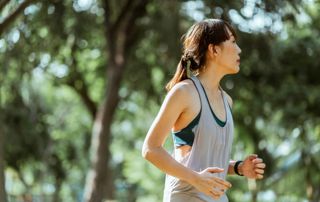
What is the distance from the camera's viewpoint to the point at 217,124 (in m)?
3.46

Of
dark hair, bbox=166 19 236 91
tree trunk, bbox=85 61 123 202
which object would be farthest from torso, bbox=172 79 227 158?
tree trunk, bbox=85 61 123 202

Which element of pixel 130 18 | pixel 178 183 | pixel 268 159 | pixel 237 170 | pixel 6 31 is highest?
pixel 178 183

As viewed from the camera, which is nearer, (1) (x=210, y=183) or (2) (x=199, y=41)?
(1) (x=210, y=183)

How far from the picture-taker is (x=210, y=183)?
127 inches

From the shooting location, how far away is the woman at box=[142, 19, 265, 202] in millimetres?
3309

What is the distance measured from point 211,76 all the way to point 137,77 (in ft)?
51.3

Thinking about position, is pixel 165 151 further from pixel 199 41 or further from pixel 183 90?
pixel 199 41

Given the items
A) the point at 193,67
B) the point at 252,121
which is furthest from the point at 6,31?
the point at 252,121

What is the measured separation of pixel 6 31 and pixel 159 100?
713 centimetres

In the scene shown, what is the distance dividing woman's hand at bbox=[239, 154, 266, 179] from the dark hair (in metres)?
0.50

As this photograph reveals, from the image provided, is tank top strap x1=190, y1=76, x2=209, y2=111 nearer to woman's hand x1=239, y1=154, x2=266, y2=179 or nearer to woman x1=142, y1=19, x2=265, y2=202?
woman x1=142, y1=19, x2=265, y2=202

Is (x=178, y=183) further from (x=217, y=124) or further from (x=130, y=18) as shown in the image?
(x=130, y=18)

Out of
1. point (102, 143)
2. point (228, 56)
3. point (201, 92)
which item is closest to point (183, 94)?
point (201, 92)

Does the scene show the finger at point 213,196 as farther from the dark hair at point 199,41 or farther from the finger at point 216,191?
the dark hair at point 199,41
